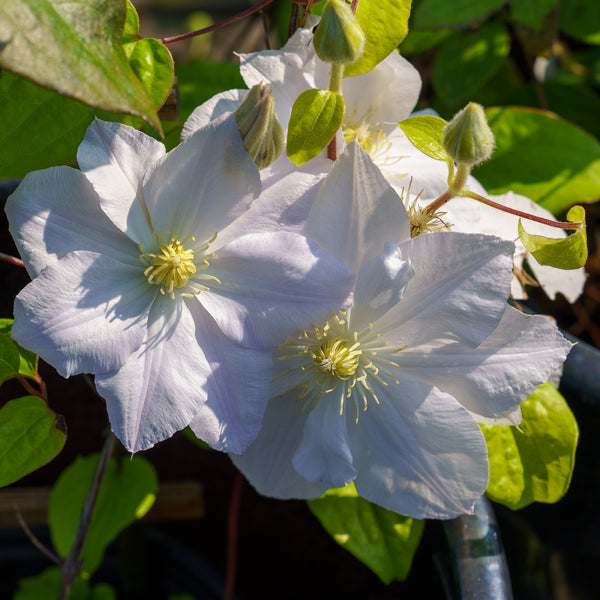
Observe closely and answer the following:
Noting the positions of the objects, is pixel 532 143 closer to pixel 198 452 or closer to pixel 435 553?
pixel 435 553

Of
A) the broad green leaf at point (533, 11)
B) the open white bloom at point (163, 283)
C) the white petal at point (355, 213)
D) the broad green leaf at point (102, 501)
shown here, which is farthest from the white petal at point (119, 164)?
the broad green leaf at point (533, 11)

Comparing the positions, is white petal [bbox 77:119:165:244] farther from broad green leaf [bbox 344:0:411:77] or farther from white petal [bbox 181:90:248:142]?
broad green leaf [bbox 344:0:411:77]

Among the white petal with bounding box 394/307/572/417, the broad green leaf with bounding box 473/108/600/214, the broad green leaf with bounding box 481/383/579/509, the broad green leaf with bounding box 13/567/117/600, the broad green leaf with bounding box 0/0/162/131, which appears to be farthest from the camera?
the broad green leaf with bounding box 13/567/117/600

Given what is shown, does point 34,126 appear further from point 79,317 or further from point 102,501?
point 102,501

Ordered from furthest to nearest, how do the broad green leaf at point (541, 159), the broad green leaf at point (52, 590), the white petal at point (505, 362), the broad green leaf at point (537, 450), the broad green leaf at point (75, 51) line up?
1. the broad green leaf at point (52, 590)
2. the broad green leaf at point (541, 159)
3. the broad green leaf at point (537, 450)
4. the white petal at point (505, 362)
5. the broad green leaf at point (75, 51)

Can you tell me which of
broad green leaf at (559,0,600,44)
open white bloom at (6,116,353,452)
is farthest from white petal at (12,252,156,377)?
broad green leaf at (559,0,600,44)

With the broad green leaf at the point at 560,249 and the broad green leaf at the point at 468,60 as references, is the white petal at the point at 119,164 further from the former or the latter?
the broad green leaf at the point at 468,60
